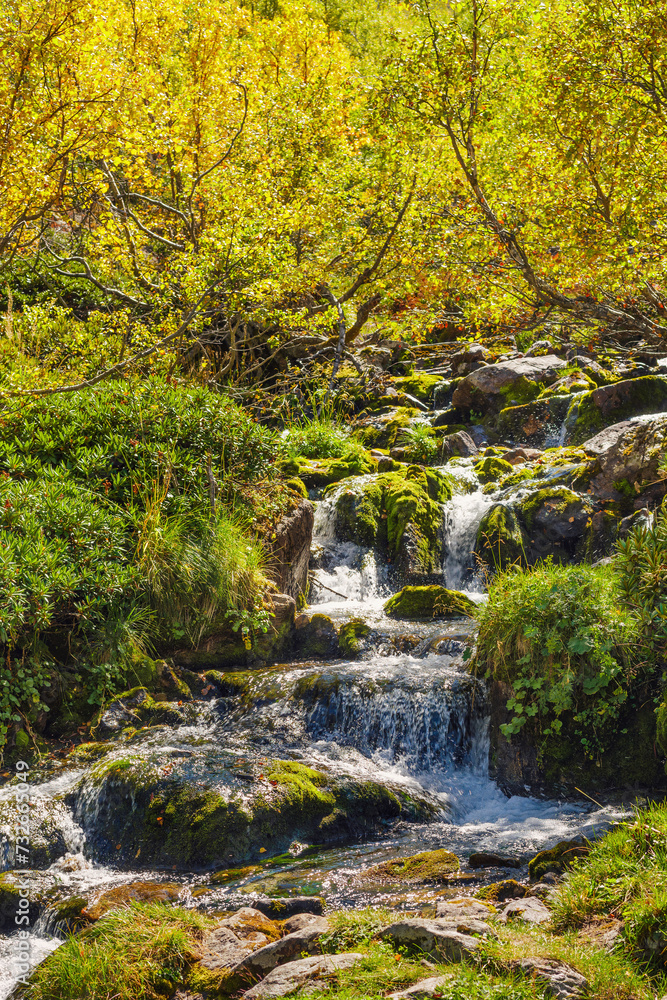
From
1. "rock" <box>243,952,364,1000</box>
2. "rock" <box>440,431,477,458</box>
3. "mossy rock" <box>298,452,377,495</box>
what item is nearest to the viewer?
"rock" <box>243,952,364,1000</box>

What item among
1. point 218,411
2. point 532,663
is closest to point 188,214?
point 218,411

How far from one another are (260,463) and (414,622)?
3152 mm

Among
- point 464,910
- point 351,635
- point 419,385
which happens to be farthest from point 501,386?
point 464,910

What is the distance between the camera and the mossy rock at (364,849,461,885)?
5078 millimetres

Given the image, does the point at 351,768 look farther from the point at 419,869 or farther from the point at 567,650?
the point at 567,650

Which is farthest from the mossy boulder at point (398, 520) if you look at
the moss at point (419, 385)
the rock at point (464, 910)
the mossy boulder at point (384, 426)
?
the rock at point (464, 910)

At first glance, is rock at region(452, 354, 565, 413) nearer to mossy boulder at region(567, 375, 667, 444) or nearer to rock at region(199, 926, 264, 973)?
mossy boulder at region(567, 375, 667, 444)

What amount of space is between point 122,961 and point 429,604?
22.7 feet

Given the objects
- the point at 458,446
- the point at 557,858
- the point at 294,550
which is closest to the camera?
the point at 557,858

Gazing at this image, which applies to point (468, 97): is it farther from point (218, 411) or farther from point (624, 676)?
point (624, 676)

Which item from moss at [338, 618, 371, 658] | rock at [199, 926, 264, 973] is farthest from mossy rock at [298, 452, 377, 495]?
rock at [199, 926, 264, 973]

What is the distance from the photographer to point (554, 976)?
3.20 m

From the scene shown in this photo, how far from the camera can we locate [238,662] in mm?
8953

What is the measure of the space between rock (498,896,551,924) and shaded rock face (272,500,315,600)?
6227 mm
